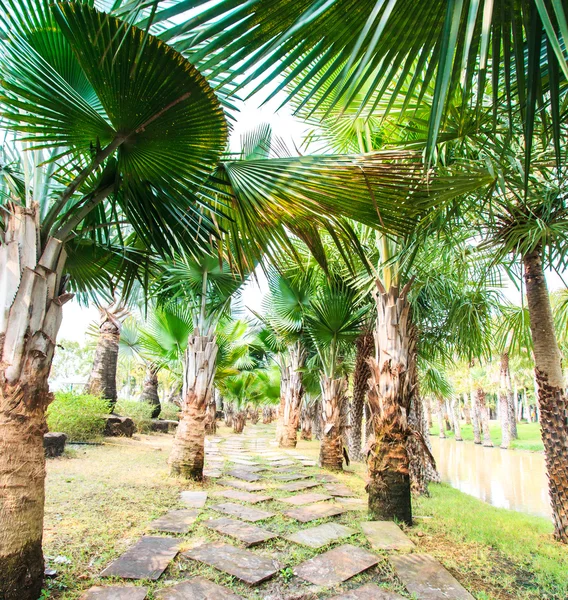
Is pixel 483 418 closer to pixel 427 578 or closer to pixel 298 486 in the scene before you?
pixel 298 486

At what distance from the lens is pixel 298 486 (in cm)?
574

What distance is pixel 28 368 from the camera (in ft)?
7.21

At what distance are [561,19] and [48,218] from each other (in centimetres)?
257

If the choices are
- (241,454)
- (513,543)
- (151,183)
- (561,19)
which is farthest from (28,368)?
(241,454)

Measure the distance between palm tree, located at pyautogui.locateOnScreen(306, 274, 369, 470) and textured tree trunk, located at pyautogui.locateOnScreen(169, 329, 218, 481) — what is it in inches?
88.8

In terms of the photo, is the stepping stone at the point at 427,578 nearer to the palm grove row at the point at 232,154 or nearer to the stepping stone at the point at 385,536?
the stepping stone at the point at 385,536

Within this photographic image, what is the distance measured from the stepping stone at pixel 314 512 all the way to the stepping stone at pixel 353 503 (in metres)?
0.16

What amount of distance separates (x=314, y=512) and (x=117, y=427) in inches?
263

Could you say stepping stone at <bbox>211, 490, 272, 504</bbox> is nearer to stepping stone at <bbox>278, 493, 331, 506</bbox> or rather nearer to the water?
stepping stone at <bbox>278, 493, 331, 506</bbox>

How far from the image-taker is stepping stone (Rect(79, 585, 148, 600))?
2.29 metres

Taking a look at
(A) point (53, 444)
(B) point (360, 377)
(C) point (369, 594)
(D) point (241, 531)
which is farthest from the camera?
(B) point (360, 377)

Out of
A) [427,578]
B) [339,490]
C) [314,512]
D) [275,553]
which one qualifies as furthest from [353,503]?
[427,578]

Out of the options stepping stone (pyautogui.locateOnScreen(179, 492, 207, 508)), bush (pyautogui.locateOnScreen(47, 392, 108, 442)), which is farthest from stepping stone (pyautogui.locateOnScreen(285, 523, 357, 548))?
bush (pyautogui.locateOnScreen(47, 392, 108, 442))

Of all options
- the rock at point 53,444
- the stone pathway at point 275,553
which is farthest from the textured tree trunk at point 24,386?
the rock at point 53,444
